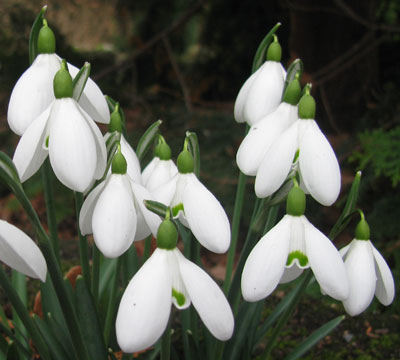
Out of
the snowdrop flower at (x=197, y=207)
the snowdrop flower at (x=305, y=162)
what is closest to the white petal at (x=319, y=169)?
the snowdrop flower at (x=305, y=162)

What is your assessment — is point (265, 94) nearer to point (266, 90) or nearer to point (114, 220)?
point (266, 90)

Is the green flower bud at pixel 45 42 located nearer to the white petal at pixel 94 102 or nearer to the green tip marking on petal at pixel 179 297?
the white petal at pixel 94 102

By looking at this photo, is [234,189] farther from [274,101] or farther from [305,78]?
[274,101]

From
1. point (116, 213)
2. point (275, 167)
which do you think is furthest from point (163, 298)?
point (275, 167)

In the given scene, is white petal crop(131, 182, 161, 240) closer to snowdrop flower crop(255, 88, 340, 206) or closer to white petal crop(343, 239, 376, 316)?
snowdrop flower crop(255, 88, 340, 206)

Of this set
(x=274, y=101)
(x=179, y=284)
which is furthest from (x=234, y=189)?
(x=179, y=284)

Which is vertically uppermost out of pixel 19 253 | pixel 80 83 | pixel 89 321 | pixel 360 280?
pixel 80 83

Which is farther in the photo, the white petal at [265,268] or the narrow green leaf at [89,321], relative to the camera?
the narrow green leaf at [89,321]
